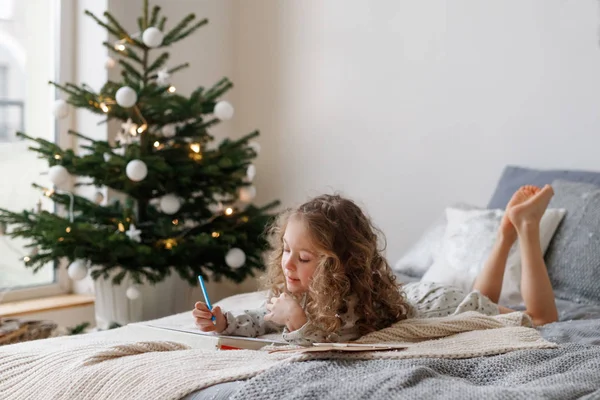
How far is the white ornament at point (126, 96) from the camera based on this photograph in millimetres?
2654

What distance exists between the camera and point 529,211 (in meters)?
2.17

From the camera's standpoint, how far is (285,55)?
3615 millimetres

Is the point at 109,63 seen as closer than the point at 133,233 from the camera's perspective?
No

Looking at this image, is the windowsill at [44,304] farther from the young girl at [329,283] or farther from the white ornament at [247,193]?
the young girl at [329,283]

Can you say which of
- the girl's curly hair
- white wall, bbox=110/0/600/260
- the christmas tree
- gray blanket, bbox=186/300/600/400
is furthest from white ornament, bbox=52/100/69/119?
Answer: gray blanket, bbox=186/300/600/400

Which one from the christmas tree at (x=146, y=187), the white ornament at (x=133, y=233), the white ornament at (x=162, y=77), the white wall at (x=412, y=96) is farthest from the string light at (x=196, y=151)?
the white wall at (x=412, y=96)

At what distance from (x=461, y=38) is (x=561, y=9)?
1.32ft

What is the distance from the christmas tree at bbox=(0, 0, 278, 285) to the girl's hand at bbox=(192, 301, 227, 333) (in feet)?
3.18

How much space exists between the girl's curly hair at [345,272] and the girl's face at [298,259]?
0.05 feet

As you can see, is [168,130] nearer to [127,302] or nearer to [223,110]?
[223,110]

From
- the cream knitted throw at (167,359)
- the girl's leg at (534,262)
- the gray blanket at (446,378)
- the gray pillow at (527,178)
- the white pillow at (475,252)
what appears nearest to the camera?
the gray blanket at (446,378)

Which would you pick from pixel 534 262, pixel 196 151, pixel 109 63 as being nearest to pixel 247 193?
pixel 196 151

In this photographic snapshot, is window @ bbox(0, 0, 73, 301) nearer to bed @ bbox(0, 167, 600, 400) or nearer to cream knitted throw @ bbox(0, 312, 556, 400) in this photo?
bed @ bbox(0, 167, 600, 400)

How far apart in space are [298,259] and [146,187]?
130cm
